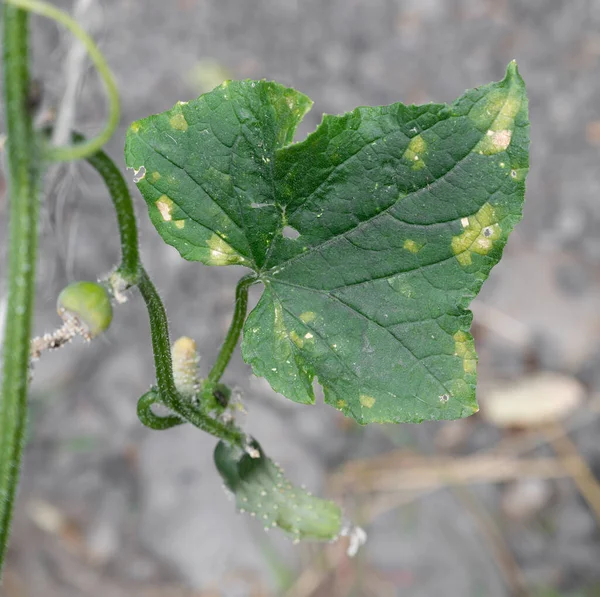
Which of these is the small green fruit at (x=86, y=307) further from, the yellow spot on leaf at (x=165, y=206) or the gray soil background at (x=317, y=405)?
the gray soil background at (x=317, y=405)

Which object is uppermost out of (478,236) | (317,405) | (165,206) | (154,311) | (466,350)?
(317,405)

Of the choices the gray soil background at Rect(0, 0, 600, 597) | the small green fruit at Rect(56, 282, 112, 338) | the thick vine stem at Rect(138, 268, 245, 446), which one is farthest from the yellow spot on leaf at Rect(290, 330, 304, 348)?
the gray soil background at Rect(0, 0, 600, 597)

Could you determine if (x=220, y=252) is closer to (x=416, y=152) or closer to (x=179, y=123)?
(x=179, y=123)

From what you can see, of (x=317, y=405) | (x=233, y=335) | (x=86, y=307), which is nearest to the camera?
(x=86, y=307)

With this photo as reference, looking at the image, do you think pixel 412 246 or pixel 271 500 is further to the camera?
pixel 271 500

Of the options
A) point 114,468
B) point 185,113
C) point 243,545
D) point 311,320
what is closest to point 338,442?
point 243,545

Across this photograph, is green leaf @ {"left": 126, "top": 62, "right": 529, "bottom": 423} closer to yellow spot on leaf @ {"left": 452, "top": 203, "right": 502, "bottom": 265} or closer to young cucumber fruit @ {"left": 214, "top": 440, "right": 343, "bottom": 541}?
yellow spot on leaf @ {"left": 452, "top": 203, "right": 502, "bottom": 265}

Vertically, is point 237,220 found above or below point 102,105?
below

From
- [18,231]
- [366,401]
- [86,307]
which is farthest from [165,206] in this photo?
[366,401]

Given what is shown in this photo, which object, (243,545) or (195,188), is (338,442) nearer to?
(243,545)
